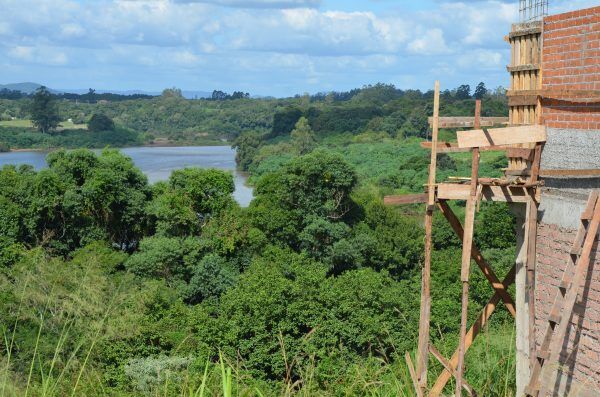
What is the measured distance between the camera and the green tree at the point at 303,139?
209 feet

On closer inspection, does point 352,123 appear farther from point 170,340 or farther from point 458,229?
point 458,229

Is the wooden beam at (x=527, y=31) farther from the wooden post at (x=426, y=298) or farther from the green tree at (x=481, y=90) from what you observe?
the green tree at (x=481, y=90)

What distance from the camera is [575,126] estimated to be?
16.7 ft

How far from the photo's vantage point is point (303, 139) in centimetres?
6538

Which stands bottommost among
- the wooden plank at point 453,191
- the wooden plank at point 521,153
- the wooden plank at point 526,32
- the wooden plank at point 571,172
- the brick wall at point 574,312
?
the brick wall at point 574,312

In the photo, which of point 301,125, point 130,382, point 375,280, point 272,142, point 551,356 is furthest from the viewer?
point 272,142

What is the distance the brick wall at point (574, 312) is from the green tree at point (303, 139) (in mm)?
56820

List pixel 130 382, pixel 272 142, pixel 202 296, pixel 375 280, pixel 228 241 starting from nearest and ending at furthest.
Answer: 1. pixel 130 382
2. pixel 375 280
3. pixel 202 296
4. pixel 228 241
5. pixel 272 142

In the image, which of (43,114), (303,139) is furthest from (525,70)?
(43,114)

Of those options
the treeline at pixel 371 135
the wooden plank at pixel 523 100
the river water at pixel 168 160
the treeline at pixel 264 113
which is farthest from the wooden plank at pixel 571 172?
the treeline at pixel 264 113

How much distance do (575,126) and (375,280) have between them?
33.8ft

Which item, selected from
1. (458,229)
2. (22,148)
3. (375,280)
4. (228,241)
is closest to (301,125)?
(22,148)

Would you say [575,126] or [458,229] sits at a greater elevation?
[575,126]

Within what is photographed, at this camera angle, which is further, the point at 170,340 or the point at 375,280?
the point at 375,280
